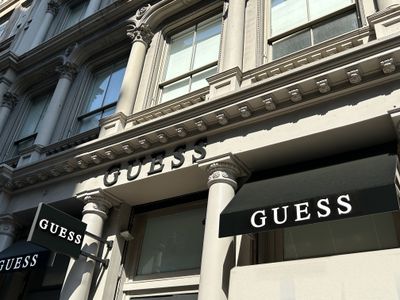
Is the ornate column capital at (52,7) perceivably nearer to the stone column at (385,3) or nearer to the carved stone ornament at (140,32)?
the carved stone ornament at (140,32)

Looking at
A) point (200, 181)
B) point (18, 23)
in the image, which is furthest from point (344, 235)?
point (18, 23)

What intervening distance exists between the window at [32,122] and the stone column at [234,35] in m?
6.93

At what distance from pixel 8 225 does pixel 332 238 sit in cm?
796

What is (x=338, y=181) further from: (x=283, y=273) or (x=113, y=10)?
(x=113, y=10)

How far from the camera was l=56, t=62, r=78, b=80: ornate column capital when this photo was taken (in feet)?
41.5

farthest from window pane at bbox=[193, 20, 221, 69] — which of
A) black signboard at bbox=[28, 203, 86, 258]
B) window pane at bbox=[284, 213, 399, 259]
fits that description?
window pane at bbox=[284, 213, 399, 259]

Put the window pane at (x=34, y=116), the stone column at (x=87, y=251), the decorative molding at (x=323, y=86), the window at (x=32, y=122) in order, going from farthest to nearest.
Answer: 1. the window pane at (x=34, y=116)
2. the window at (x=32, y=122)
3. the stone column at (x=87, y=251)
4. the decorative molding at (x=323, y=86)

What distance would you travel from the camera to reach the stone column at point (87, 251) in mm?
7777

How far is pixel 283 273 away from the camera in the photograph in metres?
5.50

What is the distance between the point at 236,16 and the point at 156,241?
5132 mm

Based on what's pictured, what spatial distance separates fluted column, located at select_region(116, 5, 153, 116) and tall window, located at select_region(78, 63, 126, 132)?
116cm

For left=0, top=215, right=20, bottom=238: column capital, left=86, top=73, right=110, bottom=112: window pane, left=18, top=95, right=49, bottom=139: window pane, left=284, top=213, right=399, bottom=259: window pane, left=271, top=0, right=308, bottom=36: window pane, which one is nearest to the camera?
left=284, top=213, right=399, bottom=259: window pane

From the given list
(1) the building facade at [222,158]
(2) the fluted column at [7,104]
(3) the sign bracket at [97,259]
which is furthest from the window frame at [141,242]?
(2) the fluted column at [7,104]

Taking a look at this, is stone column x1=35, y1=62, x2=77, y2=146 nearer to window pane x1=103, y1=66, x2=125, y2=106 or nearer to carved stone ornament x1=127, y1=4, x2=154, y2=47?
window pane x1=103, y1=66, x2=125, y2=106
